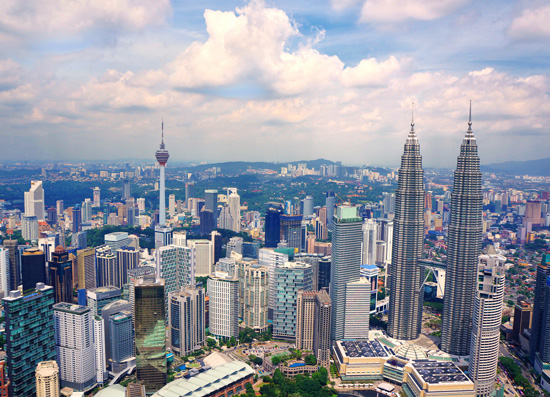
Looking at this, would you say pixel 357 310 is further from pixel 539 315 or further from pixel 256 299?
pixel 539 315

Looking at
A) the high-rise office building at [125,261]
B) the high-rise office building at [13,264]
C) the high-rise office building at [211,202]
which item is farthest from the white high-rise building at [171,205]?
the high-rise office building at [13,264]

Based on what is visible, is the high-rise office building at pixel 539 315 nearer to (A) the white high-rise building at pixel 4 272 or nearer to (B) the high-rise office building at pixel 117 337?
(B) the high-rise office building at pixel 117 337

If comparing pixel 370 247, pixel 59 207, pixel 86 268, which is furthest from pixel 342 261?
pixel 59 207

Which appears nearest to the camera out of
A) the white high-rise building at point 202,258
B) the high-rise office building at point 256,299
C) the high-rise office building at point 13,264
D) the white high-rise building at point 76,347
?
the white high-rise building at point 76,347

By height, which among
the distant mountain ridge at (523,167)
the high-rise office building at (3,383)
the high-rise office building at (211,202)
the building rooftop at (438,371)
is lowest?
the building rooftop at (438,371)

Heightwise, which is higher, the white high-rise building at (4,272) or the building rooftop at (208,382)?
the white high-rise building at (4,272)

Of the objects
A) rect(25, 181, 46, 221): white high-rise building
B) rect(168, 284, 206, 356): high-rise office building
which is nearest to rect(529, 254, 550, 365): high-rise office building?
rect(168, 284, 206, 356): high-rise office building
